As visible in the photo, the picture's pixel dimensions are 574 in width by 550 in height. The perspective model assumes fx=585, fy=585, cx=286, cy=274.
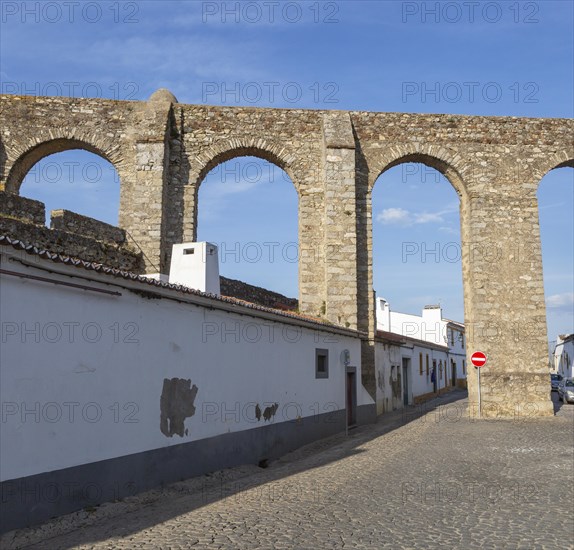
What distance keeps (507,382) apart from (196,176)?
11.2 metres

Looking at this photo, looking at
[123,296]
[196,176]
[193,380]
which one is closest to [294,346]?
[193,380]

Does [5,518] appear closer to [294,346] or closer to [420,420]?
[294,346]

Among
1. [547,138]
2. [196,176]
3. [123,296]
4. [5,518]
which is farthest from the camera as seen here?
[547,138]

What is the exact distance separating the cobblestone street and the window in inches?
96.2

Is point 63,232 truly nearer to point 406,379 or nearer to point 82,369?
point 82,369

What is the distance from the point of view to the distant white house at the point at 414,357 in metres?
20.7

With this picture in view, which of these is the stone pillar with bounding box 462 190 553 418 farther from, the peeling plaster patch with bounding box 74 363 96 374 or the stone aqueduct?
the peeling plaster patch with bounding box 74 363 96 374

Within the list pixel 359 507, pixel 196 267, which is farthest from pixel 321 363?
pixel 359 507

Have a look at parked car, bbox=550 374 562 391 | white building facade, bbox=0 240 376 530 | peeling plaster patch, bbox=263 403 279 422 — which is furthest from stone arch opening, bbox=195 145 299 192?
parked car, bbox=550 374 562 391

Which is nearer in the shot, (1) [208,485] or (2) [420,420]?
(1) [208,485]

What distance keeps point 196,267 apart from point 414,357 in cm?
1976

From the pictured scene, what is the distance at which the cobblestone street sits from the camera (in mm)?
5270

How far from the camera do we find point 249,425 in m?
9.83

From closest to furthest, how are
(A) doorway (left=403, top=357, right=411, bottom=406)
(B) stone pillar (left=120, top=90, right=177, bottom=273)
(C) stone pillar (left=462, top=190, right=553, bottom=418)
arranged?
1. (B) stone pillar (left=120, top=90, right=177, bottom=273)
2. (C) stone pillar (left=462, top=190, right=553, bottom=418)
3. (A) doorway (left=403, top=357, right=411, bottom=406)
